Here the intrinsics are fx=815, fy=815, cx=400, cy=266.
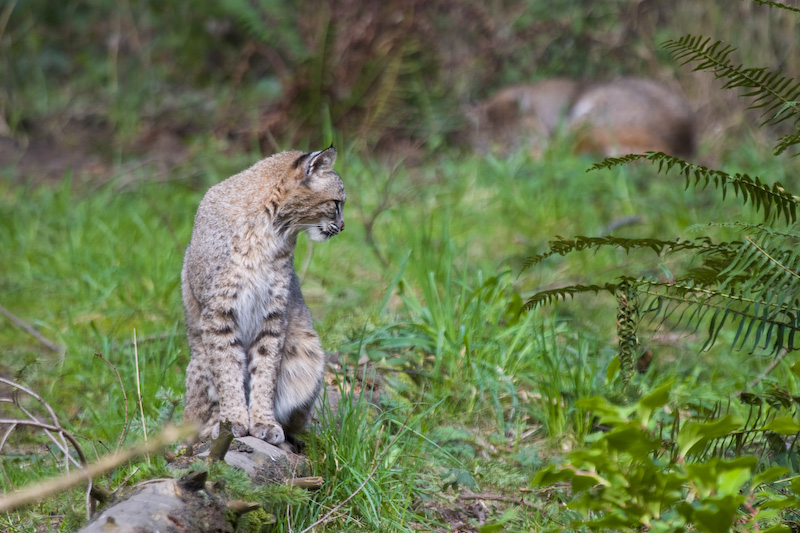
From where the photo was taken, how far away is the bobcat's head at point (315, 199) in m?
3.03

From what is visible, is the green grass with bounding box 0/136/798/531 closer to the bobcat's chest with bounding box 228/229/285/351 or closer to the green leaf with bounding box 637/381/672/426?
the bobcat's chest with bounding box 228/229/285/351

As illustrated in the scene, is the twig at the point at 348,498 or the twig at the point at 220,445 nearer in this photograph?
the twig at the point at 220,445

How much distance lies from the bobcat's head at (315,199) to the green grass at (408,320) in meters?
0.62

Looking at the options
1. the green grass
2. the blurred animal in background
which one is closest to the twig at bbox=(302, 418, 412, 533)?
the green grass

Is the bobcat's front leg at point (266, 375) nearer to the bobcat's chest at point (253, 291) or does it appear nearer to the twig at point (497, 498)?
the bobcat's chest at point (253, 291)

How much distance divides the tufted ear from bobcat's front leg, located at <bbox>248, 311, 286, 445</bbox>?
558 millimetres

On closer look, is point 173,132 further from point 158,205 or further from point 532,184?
point 532,184

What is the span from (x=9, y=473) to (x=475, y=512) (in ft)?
5.34

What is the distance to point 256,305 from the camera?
114 inches

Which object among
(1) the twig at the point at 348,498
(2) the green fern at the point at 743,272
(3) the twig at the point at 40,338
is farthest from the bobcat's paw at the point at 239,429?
(3) the twig at the point at 40,338

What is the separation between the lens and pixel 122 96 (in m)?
8.62

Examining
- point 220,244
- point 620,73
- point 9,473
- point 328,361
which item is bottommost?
point 9,473

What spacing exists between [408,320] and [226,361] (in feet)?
3.95

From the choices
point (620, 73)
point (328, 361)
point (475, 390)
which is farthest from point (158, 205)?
point (620, 73)
